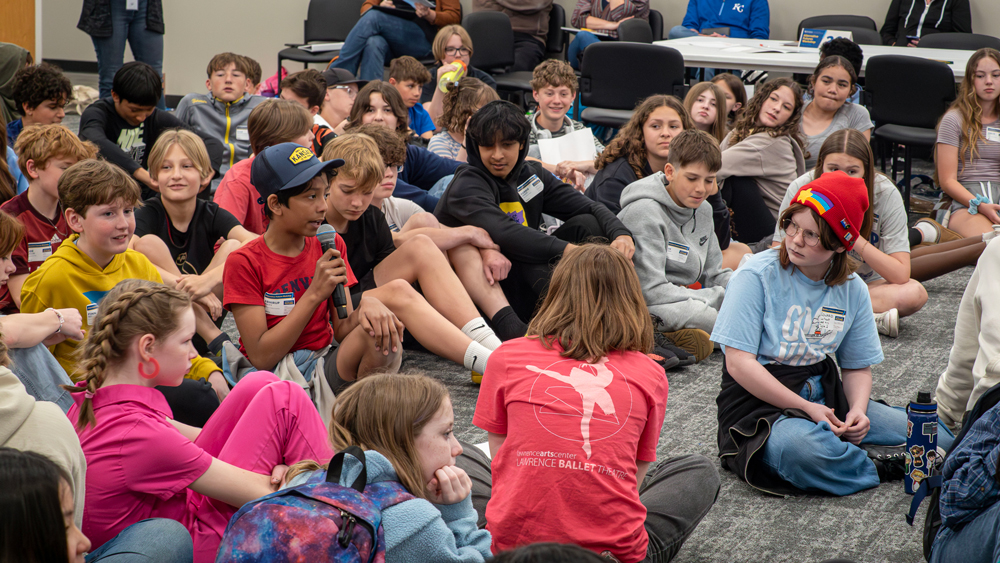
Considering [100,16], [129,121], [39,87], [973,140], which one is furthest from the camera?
[100,16]

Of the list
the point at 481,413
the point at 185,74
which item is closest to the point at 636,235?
the point at 481,413

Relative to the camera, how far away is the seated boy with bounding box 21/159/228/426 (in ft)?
7.34

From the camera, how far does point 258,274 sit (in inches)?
97.4

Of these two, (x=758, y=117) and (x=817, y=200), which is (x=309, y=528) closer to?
(x=817, y=200)

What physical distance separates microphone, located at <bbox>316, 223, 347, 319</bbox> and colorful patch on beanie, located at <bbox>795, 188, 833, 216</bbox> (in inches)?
51.7

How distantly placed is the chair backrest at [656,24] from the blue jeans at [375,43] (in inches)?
89.0

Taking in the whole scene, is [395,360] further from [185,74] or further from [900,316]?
[185,74]

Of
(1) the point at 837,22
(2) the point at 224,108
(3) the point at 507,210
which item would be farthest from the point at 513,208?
(1) the point at 837,22

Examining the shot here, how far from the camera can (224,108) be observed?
5188 mm

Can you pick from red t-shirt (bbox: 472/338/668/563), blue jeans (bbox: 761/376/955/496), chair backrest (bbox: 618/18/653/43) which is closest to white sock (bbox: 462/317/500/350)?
blue jeans (bbox: 761/376/955/496)

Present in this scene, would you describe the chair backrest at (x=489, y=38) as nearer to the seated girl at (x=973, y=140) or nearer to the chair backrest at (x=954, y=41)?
the chair backrest at (x=954, y=41)

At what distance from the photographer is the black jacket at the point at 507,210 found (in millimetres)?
3238

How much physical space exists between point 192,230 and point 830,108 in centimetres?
353

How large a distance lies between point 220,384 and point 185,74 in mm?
7827
